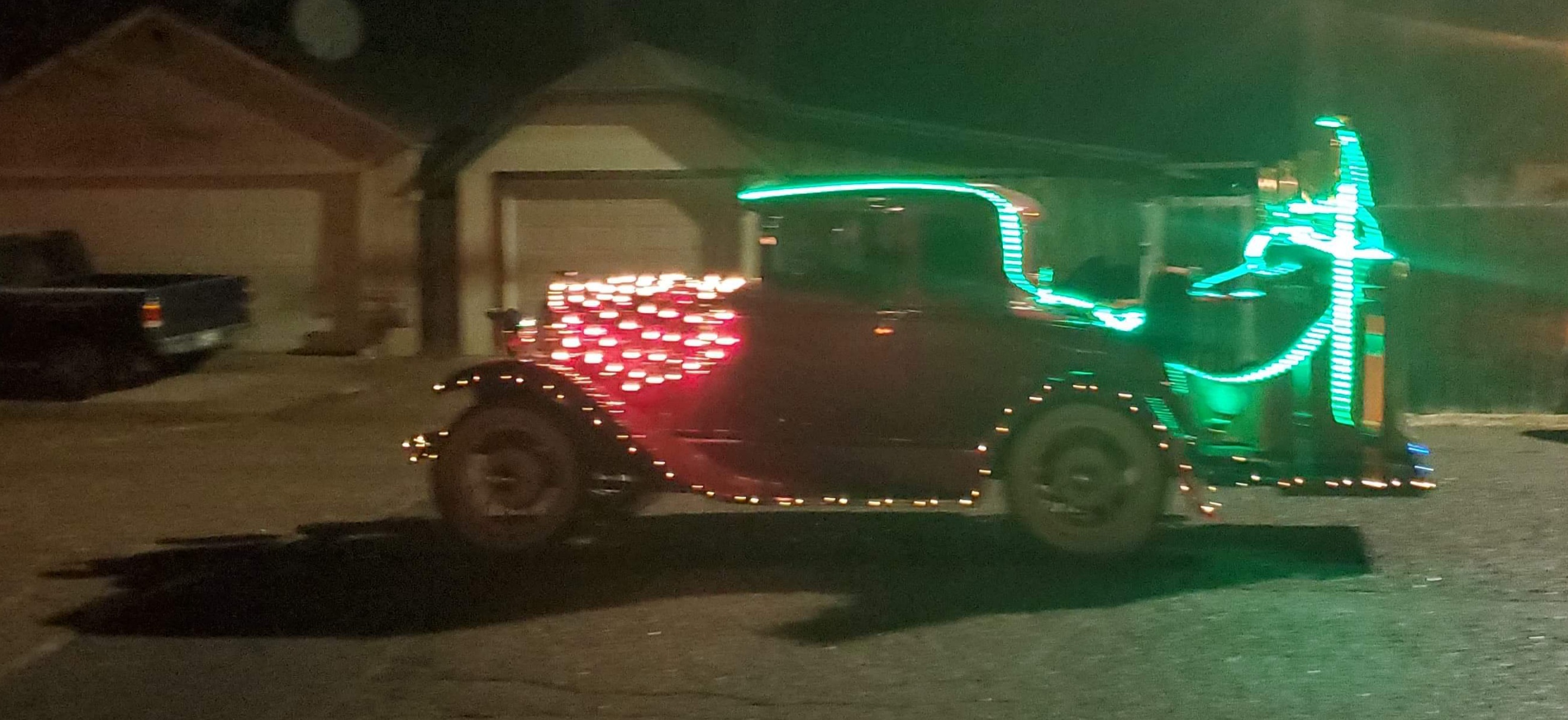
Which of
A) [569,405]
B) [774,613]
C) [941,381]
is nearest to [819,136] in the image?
[569,405]

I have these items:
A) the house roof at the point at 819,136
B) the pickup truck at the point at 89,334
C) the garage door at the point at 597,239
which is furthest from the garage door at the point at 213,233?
the pickup truck at the point at 89,334

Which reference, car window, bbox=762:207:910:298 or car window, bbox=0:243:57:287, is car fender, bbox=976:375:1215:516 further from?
car window, bbox=0:243:57:287

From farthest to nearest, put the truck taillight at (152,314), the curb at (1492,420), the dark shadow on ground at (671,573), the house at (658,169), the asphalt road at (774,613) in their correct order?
the house at (658,169) → the truck taillight at (152,314) → the curb at (1492,420) → the dark shadow on ground at (671,573) → the asphalt road at (774,613)

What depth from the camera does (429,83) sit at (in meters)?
24.8

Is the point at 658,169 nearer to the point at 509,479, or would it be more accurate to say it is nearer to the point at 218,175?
the point at 218,175

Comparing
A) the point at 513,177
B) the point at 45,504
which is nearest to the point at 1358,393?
the point at 45,504

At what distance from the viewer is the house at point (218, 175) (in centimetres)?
2027

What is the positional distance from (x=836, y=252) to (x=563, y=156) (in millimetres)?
10867

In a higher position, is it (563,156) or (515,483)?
(563,156)

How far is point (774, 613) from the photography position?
809 centimetres

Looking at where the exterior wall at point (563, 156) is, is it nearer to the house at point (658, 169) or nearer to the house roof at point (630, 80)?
the house at point (658, 169)

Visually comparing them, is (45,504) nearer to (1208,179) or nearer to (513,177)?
(513,177)

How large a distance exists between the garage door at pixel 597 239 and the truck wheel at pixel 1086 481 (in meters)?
10.9

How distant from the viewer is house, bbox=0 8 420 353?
66.5 feet
